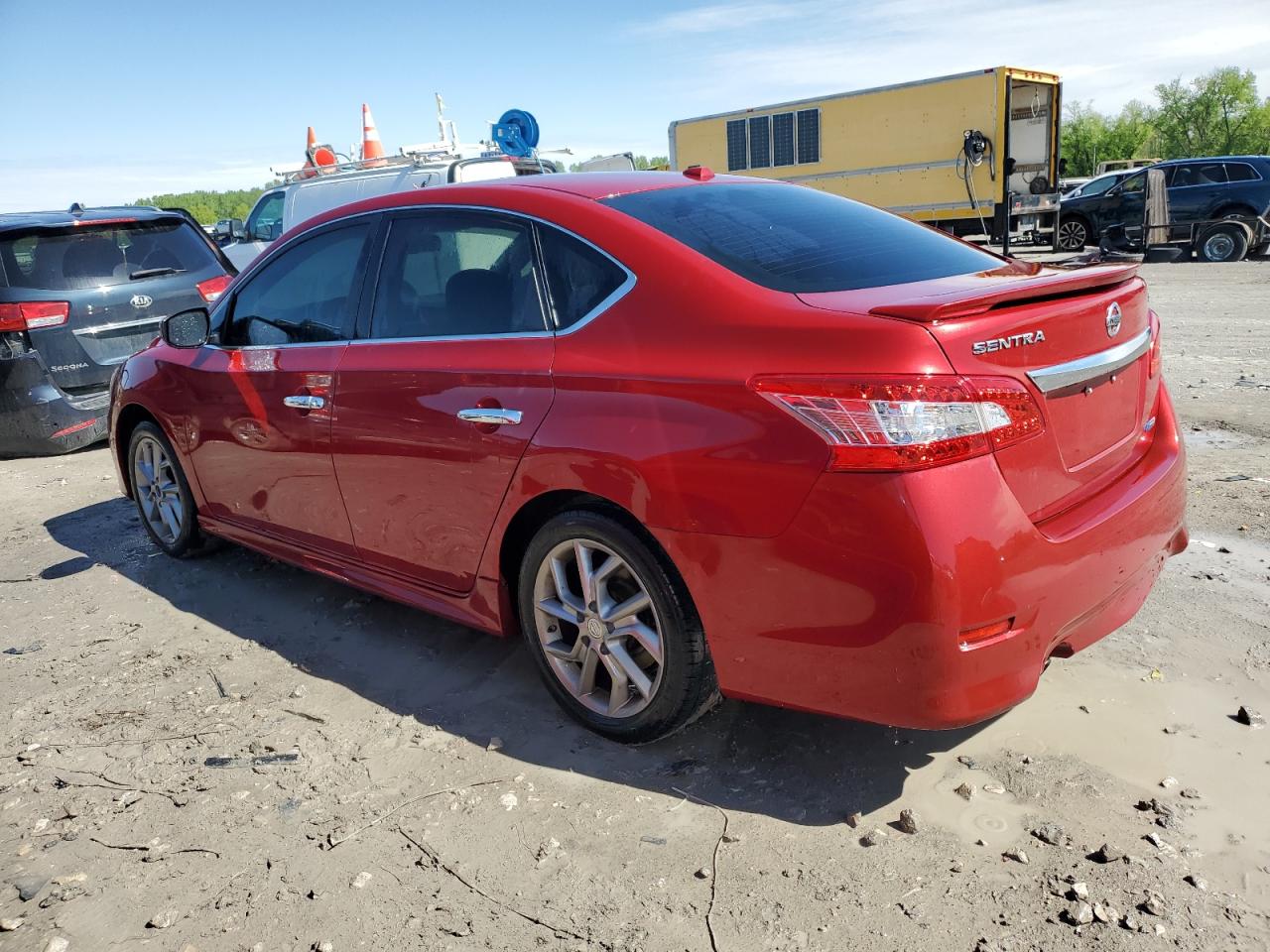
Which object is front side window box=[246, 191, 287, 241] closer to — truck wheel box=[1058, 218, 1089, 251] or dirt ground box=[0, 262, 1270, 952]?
dirt ground box=[0, 262, 1270, 952]

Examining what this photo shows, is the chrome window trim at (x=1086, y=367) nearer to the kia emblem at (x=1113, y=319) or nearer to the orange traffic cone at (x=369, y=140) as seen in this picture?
the kia emblem at (x=1113, y=319)

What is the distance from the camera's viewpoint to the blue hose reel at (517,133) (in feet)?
46.0

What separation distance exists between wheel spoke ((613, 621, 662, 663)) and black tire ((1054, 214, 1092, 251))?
1971 centimetres

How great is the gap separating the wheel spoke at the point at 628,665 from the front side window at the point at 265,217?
1193 cm

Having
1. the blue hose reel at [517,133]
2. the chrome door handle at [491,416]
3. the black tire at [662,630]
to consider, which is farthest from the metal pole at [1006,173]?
the black tire at [662,630]

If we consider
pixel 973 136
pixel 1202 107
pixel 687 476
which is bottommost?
pixel 687 476

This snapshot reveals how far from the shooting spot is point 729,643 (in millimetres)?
2637

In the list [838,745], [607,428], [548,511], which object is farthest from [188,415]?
[838,745]

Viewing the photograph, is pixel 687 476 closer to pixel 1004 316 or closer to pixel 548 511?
pixel 548 511

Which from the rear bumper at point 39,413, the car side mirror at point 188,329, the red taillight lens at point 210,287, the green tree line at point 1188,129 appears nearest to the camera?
the car side mirror at point 188,329

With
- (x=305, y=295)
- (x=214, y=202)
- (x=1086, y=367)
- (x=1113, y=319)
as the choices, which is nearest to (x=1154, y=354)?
(x=1113, y=319)

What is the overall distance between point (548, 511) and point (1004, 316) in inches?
55.6

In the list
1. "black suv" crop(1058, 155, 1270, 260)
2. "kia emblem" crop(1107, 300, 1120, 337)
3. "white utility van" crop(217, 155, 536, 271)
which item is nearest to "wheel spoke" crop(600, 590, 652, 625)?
"kia emblem" crop(1107, 300, 1120, 337)

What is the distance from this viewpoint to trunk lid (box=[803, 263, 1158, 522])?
7.74 ft
